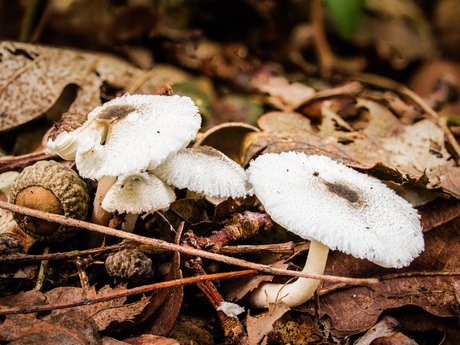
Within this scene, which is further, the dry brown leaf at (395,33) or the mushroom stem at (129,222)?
the dry brown leaf at (395,33)

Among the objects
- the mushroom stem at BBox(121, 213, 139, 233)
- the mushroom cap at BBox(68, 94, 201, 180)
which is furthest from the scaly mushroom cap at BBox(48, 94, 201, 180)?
the mushroom stem at BBox(121, 213, 139, 233)

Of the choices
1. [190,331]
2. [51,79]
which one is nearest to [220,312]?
[190,331]

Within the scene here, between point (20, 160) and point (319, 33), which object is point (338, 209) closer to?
point (20, 160)

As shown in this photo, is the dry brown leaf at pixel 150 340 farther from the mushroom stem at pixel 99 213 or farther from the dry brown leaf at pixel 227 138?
the dry brown leaf at pixel 227 138

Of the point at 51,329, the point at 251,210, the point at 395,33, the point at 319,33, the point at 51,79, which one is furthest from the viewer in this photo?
the point at 395,33

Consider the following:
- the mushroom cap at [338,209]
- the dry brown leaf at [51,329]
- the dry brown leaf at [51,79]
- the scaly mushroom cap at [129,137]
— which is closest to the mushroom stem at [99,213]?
the scaly mushroom cap at [129,137]
